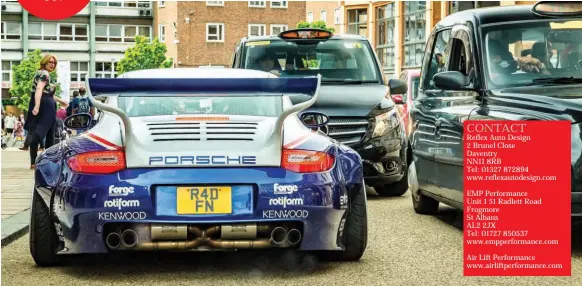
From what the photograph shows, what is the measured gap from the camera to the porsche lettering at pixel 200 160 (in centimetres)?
602

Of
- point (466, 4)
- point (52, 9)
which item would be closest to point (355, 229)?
point (52, 9)

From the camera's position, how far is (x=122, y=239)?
6.03 metres

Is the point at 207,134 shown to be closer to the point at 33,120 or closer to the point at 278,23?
the point at 33,120

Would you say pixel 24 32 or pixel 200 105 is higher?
pixel 24 32

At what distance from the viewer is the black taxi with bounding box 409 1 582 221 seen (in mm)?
7844

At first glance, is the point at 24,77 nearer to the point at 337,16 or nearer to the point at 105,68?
the point at 105,68

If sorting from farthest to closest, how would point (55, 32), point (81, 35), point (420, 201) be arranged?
point (81, 35)
point (55, 32)
point (420, 201)

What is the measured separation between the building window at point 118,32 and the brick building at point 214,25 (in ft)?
19.3

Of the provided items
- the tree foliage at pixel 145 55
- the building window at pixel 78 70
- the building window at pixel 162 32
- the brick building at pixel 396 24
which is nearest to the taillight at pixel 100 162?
the brick building at pixel 396 24

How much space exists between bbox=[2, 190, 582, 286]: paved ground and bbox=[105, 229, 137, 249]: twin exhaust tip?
20 cm

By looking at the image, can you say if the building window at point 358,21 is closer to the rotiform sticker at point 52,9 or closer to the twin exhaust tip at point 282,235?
the rotiform sticker at point 52,9

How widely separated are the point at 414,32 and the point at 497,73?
4628 cm

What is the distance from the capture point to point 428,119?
923 cm

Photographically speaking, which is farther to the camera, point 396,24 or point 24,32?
point 24,32
